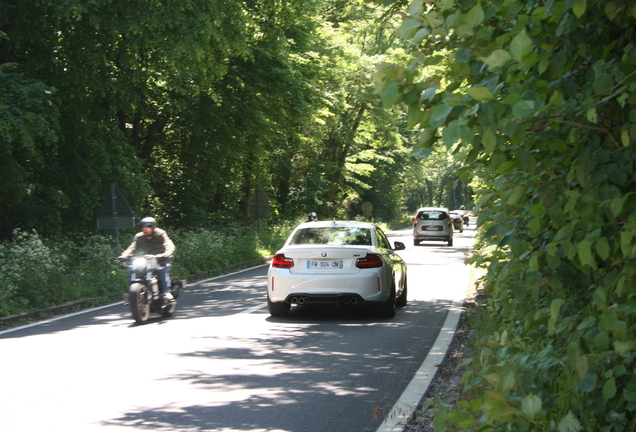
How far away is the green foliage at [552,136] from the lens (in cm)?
293

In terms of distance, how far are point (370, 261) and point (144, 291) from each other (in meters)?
3.61

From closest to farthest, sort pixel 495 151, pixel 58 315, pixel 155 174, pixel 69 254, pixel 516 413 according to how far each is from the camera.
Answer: pixel 495 151 → pixel 516 413 → pixel 58 315 → pixel 69 254 → pixel 155 174

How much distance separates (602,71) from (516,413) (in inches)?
62.7

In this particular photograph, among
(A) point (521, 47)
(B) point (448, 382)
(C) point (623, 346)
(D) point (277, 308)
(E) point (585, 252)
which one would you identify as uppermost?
(A) point (521, 47)

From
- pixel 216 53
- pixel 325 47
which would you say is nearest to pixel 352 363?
pixel 216 53

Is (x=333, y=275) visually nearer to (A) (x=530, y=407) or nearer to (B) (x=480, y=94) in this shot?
(A) (x=530, y=407)

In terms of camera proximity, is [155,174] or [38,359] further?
[155,174]

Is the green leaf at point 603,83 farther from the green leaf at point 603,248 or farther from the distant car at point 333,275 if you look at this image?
the distant car at point 333,275

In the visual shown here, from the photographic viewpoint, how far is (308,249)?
11.5 m

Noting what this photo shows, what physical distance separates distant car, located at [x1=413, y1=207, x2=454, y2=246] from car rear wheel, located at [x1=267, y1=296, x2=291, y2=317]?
2509 cm

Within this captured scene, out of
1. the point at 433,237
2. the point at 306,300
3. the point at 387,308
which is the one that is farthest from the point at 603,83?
the point at 433,237

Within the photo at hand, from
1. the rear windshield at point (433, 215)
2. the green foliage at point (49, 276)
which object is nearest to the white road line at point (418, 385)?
the green foliage at point (49, 276)

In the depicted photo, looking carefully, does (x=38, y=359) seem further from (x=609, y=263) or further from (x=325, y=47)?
(x=325, y=47)

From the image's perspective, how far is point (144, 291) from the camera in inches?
461
